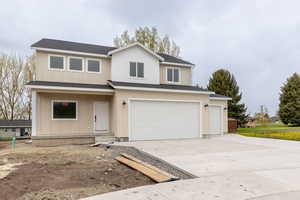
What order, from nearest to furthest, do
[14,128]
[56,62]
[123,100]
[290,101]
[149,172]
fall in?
1. [149,172]
2. [123,100]
3. [56,62]
4. [14,128]
5. [290,101]


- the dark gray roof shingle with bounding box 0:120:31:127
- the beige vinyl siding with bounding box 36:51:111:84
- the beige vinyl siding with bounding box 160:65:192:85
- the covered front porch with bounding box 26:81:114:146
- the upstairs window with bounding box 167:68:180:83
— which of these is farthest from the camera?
the dark gray roof shingle with bounding box 0:120:31:127

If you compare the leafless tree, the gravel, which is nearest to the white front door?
the gravel

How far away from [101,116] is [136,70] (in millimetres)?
3915

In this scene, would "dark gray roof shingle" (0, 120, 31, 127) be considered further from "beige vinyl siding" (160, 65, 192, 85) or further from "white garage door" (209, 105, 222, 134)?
"white garage door" (209, 105, 222, 134)

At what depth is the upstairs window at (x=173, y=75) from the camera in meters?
15.0

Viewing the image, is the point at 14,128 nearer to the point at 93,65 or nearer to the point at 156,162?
the point at 93,65

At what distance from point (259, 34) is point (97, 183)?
868 inches

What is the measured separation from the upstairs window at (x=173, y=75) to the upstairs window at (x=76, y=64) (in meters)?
6.39

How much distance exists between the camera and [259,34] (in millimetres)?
20312

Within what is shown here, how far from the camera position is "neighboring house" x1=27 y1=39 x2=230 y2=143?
11.0m

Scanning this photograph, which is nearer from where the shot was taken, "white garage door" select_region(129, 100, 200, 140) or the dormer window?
"white garage door" select_region(129, 100, 200, 140)

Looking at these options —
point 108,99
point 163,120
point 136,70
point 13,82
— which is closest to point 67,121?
point 108,99

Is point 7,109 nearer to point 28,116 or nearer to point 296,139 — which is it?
point 28,116

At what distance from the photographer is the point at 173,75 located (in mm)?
15227
